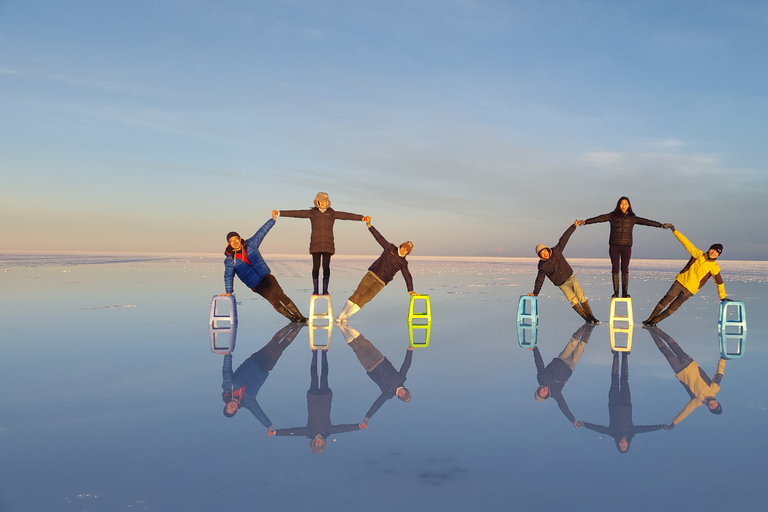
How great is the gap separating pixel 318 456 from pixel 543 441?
175cm

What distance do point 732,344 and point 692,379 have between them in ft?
10.8

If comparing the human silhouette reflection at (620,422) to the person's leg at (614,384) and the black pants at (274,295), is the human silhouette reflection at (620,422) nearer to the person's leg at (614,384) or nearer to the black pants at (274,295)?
the person's leg at (614,384)

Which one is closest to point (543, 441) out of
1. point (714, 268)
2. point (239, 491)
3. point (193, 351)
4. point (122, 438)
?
point (239, 491)

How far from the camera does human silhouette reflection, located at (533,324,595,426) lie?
5600mm

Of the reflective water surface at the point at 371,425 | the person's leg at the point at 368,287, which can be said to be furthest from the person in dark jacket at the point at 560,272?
the person's leg at the point at 368,287

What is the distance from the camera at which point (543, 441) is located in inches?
170

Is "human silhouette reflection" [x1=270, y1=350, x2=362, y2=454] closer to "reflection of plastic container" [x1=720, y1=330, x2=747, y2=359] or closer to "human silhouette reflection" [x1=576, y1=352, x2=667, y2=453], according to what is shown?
"human silhouette reflection" [x1=576, y1=352, x2=667, y2=453]

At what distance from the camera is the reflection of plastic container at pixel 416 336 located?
8.98m

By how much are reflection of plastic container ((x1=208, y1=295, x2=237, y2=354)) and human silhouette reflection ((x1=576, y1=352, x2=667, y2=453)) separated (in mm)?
5303

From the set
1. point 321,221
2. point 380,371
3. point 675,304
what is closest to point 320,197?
point 321,221

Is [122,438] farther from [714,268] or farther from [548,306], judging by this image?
[548,306]

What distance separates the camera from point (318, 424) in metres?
4.71

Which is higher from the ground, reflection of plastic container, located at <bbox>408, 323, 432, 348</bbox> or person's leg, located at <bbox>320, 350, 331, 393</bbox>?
reflection of plastic container, located at <bbox>408, 323, 432, 348</bbox>

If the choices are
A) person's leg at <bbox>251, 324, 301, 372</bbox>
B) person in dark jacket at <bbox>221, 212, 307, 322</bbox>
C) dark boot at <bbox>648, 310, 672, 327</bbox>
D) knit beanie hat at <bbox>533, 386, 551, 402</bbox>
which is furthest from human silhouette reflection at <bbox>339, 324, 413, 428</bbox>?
dark boot at <bbox>648, 310, 672, 327</bbox>
